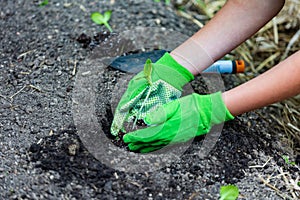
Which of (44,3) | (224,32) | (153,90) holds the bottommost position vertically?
(44,3)

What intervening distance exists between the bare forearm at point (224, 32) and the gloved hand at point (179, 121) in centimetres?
17

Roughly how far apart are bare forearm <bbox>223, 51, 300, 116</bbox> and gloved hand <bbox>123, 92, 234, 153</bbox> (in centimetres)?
3

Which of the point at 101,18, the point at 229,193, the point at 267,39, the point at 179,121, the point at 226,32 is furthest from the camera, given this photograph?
the point at 267,39

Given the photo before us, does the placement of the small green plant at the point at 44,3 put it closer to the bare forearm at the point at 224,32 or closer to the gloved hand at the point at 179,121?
the bare forearm at the point at 224,32

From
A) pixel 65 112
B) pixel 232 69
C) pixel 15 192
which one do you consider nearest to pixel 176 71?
pixel 232 69

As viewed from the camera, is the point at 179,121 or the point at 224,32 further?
the point at 224,32

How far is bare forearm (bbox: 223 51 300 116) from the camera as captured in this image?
1.29m

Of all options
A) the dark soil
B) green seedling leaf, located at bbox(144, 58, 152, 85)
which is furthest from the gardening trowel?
green seedling leaf, located at bbox(144, 58, 152, 85)

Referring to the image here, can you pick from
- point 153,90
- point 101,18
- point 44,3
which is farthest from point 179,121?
point 44,3

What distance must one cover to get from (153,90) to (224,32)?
0.29m

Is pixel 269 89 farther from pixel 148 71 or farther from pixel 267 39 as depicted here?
pixel 267 39

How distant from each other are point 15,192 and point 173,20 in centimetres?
96

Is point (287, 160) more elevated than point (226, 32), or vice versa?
point (226, 32)

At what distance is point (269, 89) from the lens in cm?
132
